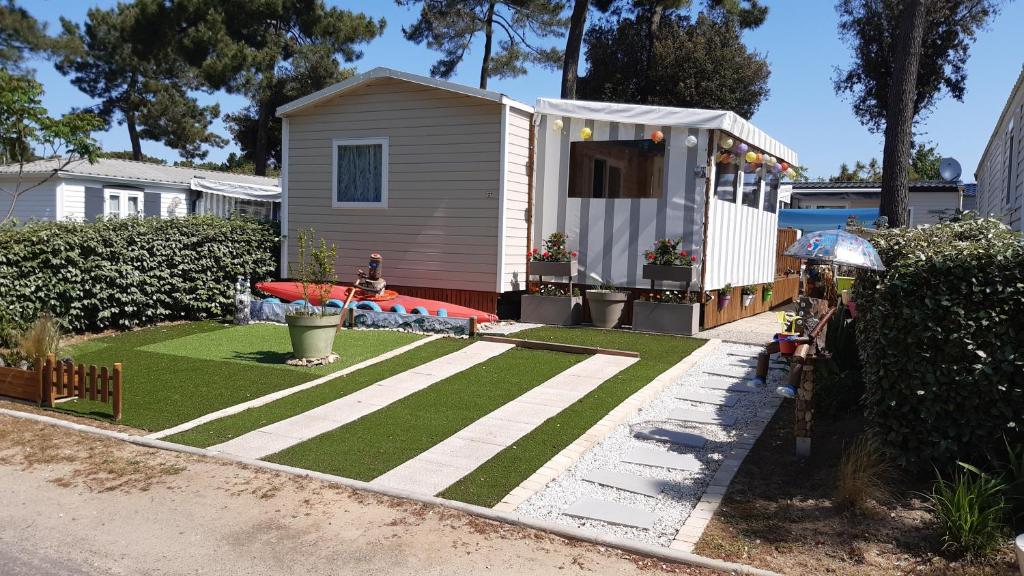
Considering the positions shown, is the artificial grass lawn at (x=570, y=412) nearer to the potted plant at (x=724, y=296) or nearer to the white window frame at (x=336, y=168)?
the potted plant at (x=724, y=296)

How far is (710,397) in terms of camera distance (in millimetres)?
7594

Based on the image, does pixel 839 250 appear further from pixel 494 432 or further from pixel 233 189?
pixel 233 189

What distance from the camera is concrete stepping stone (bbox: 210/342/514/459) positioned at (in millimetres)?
6262

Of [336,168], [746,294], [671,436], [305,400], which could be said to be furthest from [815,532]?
[336,168]

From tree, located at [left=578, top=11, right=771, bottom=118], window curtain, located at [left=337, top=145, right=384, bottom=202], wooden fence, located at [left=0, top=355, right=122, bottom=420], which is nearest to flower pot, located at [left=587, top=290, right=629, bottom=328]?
window curtain, located at [left=337, top=145, right=384, bottom=202]

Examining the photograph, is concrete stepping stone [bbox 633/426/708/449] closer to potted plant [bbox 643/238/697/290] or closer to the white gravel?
the white gravel

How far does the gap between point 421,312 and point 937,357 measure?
7617mm

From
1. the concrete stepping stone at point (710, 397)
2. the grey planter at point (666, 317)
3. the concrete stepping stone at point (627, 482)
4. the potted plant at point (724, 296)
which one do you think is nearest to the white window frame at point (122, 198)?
the grey planter at point (666, 317)

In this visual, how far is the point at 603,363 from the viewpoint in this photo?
8.93 m

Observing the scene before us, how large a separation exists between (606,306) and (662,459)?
18.4 ft

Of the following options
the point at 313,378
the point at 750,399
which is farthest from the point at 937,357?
the point at 313,378

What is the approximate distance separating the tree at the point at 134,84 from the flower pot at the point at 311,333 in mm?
23942

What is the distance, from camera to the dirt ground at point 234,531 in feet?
13.7

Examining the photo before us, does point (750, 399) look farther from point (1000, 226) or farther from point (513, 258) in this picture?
point (513, 258)
